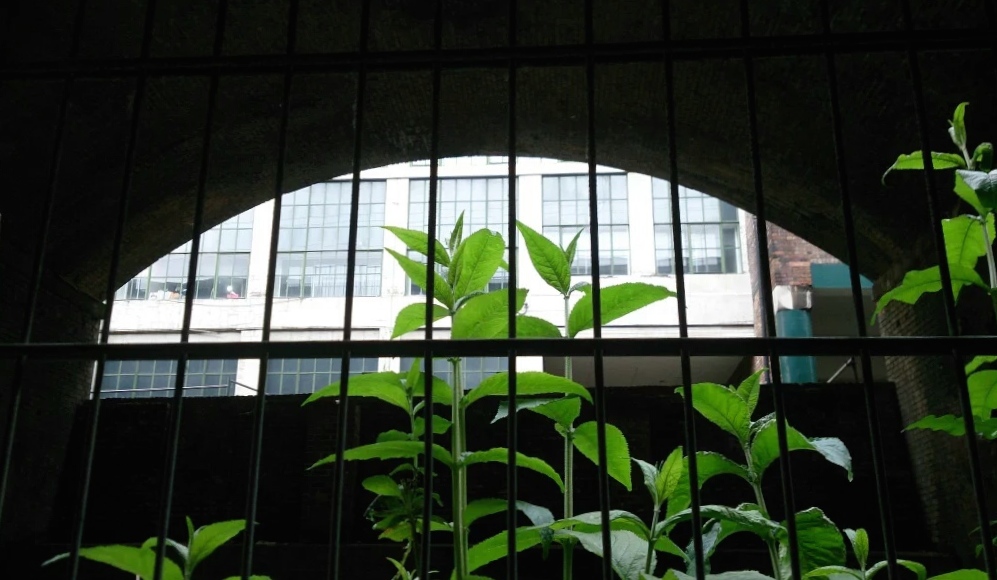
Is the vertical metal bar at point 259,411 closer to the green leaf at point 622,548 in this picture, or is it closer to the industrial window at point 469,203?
the green leaf at point 622,548

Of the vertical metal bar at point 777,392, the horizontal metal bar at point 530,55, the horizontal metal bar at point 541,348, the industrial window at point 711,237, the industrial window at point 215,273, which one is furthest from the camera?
the industrial window at point 215,273

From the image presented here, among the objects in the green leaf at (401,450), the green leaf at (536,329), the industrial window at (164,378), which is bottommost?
the green leaf at (401,450)

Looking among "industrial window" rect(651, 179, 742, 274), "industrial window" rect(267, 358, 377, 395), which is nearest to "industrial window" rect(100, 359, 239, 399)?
"industrial window" rect(267, 358, 377, 395)

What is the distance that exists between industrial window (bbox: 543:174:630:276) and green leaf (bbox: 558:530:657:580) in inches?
716

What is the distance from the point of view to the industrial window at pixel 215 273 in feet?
66.4

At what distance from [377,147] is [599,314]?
565cm

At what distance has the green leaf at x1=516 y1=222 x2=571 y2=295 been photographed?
1936 millimetres

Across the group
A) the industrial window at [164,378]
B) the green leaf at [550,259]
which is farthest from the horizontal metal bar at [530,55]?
the industrial window at [164,378]

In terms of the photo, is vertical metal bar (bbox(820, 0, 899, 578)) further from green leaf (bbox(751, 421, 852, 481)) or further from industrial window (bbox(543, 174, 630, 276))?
industrial window (bbox(543, 174, 630, 276))

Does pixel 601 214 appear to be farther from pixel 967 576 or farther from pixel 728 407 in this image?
pixel 967 576

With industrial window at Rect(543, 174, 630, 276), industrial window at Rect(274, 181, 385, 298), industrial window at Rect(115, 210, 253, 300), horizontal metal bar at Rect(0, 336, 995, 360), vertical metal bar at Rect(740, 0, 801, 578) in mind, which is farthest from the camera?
industrial window at Rect(115, 210, 253, 300)

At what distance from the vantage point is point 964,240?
2.01m

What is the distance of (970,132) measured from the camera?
510 centimetres

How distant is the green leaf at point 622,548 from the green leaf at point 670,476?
0.13 meters
